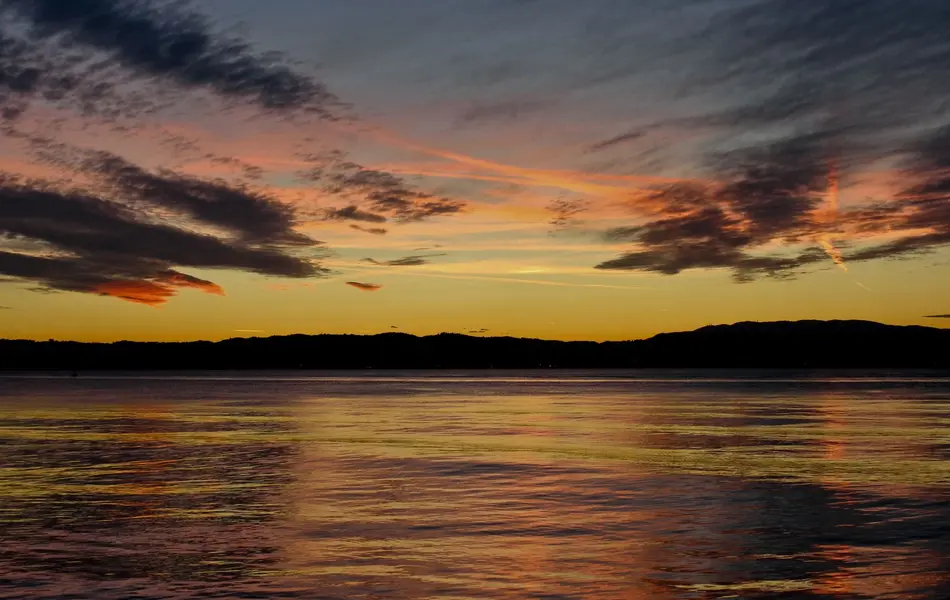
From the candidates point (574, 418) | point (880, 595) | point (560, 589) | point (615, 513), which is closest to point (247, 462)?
point (615, 513)

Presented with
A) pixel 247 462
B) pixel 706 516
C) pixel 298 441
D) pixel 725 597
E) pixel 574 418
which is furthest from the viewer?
pixel 574 418

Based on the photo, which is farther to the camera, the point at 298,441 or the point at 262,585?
the point at 298,441

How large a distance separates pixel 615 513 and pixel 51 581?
44.5 ft

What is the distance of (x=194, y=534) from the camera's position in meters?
22.3

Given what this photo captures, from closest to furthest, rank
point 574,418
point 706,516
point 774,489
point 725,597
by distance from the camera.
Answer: point 725,597
point 706,516
point 774,489
point 574,418

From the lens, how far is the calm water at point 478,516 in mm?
17484

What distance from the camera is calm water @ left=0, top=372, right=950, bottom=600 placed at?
17.5 metres

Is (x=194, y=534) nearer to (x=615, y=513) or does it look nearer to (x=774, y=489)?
(x=615, y=513)

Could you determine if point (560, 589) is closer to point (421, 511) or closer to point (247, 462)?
point (421, 511)

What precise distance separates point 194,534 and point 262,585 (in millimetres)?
5695

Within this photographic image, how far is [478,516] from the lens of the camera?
2488 cm

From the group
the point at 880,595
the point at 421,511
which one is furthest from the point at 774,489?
the point at 880,595

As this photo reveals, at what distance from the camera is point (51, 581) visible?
17.5 m

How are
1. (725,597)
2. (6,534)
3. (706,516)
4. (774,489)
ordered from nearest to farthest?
(725,597)
(6,534)
(706,516)
(774,489)
